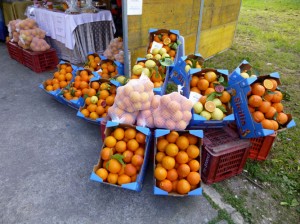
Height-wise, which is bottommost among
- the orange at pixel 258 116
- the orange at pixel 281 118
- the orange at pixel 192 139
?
the orange at pixel 192 139

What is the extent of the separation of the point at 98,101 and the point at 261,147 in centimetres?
199

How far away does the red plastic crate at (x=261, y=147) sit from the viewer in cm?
247

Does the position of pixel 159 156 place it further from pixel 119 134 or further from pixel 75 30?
pixel 75 30

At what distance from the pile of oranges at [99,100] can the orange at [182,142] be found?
107cm

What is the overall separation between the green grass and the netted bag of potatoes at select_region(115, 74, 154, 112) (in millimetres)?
1160

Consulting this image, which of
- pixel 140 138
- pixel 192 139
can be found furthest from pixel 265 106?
pixel 140 138

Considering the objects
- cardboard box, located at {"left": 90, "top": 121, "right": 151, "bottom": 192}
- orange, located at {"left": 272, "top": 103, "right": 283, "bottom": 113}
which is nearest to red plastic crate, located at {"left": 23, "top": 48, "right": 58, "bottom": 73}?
cardboard box, located at {"left": 90, "top": 121, "right": 151, "bottom": 192}

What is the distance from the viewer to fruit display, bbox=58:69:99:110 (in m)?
3.06

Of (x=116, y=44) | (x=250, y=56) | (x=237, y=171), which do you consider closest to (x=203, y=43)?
(x=250, y=56)

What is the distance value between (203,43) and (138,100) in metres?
3.94

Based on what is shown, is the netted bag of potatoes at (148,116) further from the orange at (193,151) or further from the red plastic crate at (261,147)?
the red plastic crate at (261,147)

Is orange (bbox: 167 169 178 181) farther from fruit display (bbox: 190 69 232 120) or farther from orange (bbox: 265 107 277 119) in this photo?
orange (bbox: 265 107 277 119)

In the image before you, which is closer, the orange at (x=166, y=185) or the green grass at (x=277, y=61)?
the orange at (x=166, y=185)

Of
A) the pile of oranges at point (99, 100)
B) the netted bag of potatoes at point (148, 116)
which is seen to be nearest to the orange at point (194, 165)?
the netted bag of potatoes at point (148, 116)
